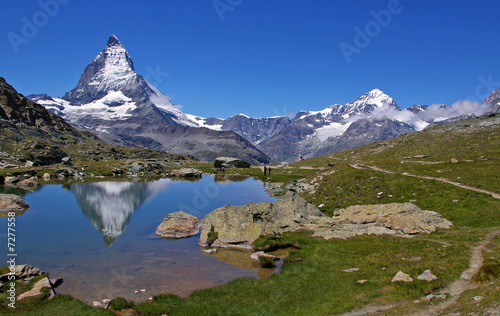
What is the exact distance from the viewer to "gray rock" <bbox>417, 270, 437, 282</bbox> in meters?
18.4

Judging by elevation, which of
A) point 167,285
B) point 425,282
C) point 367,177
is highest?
point 367,177

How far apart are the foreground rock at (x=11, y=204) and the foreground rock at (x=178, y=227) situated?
26.2 meters

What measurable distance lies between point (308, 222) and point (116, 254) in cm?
2208

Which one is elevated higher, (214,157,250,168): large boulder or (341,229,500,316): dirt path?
(214,157,250,168): large boulder

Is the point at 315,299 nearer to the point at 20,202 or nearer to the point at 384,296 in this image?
the point at 384,296

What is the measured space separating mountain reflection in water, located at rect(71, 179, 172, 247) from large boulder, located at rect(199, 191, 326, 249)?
430 inches

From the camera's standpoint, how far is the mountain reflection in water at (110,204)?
3941 centimetres

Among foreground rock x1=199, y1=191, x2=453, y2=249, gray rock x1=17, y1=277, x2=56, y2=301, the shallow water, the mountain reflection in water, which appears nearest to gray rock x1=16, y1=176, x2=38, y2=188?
the mountain reflection in water

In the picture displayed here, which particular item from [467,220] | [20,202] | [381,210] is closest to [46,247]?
[20,202]

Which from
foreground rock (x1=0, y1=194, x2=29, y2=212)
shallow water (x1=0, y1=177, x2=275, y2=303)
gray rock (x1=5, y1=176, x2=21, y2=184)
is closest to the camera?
shallow water (x1=0, y1=177, x2=275, y2=303)

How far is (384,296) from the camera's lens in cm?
1769

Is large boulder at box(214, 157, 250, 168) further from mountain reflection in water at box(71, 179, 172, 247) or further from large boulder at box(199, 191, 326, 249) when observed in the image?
large boulder at box(199, 191, 326, 249)

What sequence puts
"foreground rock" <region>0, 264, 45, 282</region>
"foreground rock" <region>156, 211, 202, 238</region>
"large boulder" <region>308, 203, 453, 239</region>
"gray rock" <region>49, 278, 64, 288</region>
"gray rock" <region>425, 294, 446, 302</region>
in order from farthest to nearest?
"foreground rock" <region>156, 211, 202, 238</region> < "large boulder" <region>308, 203, 453, 239</region> < "gray rock" <region>49, 278, 64, 288</region> < "foreground rock" <region>0, 264, 45, 282</region> < "gray rock" <region>425, 294, 446, 302</region>

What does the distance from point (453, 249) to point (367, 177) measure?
103 feet
